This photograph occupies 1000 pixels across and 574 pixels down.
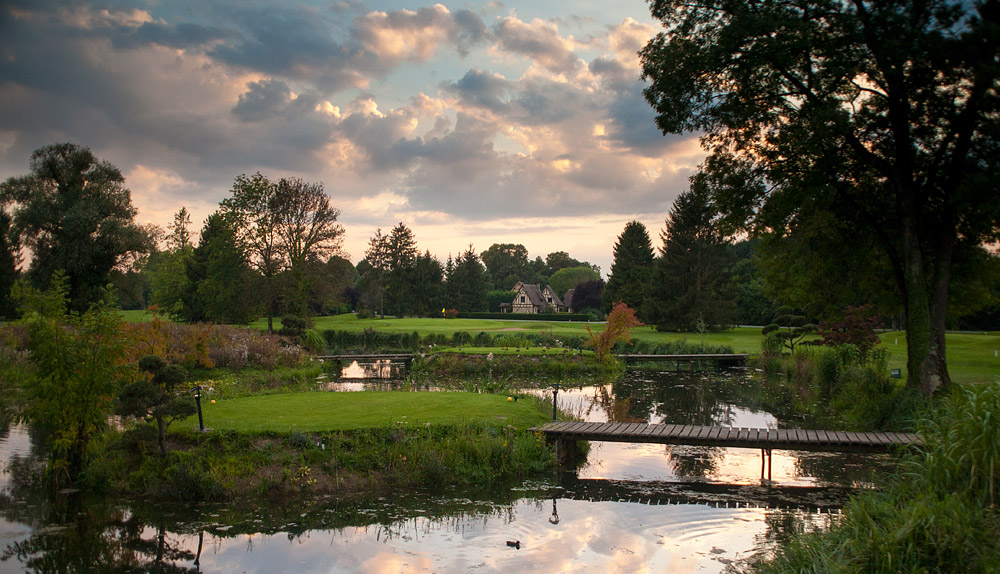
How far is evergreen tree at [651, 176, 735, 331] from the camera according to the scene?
48.7 meters

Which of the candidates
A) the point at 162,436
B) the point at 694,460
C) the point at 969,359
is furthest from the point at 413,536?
the point at 969,359

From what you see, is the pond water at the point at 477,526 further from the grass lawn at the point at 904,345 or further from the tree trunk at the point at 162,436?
the grass lawn at the point at 904,345

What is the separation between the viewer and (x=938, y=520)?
607 cm

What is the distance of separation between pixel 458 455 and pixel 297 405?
5.01 meters

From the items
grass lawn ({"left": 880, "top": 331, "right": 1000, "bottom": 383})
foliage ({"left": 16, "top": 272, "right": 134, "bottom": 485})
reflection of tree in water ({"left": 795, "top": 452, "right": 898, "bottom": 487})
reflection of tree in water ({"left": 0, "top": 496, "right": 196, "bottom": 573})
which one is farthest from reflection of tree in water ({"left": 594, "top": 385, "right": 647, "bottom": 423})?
foliage ({"left": 16, "top": 272, "right": 134, "bottom": 485})

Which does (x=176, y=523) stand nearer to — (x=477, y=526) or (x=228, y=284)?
(x=477, y=526)

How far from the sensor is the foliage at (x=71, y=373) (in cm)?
1037

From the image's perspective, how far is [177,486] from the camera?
10.4 metres

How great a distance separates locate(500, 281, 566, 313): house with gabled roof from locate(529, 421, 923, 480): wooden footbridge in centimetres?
8544

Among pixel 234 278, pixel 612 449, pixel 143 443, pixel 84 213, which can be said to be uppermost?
pixel 84 213

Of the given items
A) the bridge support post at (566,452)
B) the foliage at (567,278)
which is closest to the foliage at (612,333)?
the bridge support post at (566,452)

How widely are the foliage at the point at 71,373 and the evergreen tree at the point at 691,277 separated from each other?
43.0 meters

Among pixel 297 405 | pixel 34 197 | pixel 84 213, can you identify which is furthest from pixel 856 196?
pixel 34 197

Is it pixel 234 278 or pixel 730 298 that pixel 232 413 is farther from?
pixel 730 298
